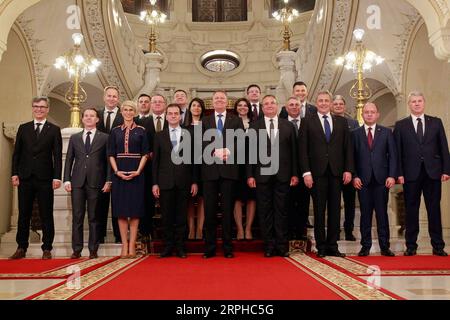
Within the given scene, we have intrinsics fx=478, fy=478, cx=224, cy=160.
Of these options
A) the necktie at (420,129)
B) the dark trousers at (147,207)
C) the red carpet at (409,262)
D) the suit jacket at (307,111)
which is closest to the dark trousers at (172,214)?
the dark trousers at (147,207)

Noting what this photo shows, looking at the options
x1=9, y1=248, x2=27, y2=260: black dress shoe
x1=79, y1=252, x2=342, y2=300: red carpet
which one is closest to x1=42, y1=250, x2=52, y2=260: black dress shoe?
x1=9, y1=248, x2=27, y2=260: black dress shoe

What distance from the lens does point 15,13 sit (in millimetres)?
6156

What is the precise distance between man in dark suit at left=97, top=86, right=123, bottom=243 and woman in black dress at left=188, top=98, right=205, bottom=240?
33.4 inches

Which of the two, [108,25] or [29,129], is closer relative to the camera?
[29,129]

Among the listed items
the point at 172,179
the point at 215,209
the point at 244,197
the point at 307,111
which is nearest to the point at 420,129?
the point at 307,111

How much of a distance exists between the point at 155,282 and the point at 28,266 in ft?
5.76

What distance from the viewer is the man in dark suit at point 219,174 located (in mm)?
4742

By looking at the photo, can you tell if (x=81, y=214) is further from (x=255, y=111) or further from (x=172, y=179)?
(x=255, y=111)

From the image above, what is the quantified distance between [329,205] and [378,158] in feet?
2.46

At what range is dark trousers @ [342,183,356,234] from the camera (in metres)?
5.43

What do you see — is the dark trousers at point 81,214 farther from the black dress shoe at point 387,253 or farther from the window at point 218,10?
the window at point 218,10

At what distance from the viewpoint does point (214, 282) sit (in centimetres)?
315
